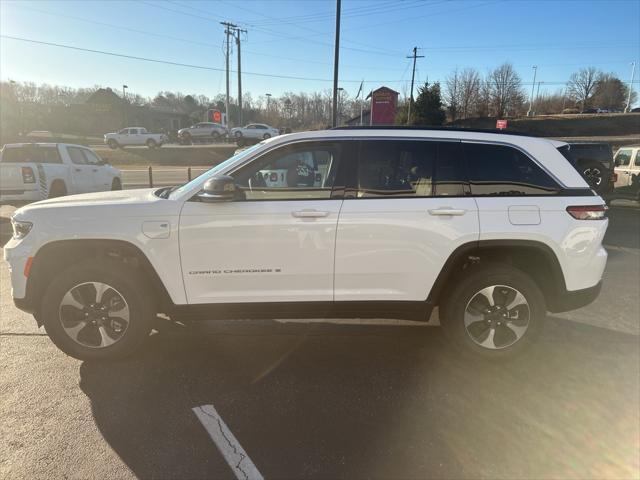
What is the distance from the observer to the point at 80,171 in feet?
38.8

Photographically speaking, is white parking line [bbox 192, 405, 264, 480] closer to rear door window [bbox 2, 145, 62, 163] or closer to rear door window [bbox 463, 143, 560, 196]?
rear door window [bbox 463, 143, 560, 196]

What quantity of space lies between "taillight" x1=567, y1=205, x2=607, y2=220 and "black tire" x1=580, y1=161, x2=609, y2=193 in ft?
34.3

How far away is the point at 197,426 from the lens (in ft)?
9.31

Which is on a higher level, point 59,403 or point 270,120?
point 270,120

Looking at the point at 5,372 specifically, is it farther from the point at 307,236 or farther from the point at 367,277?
the point at 367,277

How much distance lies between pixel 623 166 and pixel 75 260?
55.8ft

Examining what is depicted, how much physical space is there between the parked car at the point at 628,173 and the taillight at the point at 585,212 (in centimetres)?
1144

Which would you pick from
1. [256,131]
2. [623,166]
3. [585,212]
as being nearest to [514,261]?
[585,212]

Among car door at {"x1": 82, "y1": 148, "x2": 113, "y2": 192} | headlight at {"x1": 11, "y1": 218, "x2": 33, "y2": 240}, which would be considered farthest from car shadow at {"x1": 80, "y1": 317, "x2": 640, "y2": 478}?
car door at {"x1": 82, "y1": 148, "x2": 113, "y2": 192}

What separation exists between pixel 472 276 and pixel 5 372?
3898 millimetres

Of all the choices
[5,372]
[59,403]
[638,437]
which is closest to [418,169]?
[638,437]

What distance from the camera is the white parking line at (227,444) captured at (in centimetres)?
243

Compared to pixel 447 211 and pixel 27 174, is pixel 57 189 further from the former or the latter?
pixel 447 211

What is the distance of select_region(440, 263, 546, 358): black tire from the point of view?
3.54 meters
